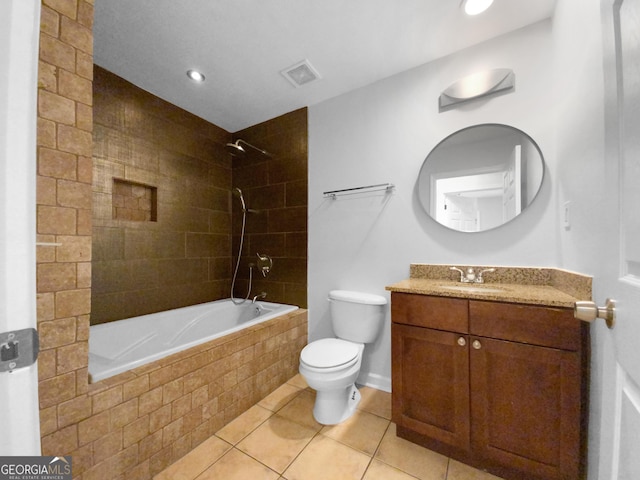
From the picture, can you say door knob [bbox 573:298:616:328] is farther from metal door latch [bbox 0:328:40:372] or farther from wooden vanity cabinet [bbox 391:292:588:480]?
metal door latch [bbox 0:328:40:372]

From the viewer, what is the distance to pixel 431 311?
3.96 feet

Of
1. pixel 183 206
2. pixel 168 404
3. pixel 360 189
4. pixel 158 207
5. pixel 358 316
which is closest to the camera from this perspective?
pixel 168 404

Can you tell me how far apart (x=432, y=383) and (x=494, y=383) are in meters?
0.27

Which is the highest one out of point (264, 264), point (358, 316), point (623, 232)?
point (623, 232)

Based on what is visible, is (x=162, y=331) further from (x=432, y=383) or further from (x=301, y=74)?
(x=301, y=74)

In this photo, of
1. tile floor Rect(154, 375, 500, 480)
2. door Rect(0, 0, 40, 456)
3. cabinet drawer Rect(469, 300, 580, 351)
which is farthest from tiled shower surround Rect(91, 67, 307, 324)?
door Rect(0, 0, 40, 456)

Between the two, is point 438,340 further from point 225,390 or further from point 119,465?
point 119,465

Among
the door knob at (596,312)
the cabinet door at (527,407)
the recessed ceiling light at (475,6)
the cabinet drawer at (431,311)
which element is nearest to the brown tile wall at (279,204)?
the cabinet drawer at (431,311)

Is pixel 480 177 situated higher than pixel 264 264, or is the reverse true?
pixel 480 177

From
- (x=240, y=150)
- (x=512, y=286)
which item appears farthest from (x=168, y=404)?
(x=240, y=150)

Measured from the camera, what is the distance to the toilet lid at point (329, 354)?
1.39 m

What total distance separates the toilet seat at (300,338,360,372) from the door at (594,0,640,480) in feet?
3.33

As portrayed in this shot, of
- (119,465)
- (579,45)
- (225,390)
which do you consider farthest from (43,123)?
(579,45)

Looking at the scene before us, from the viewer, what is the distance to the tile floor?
1129mm
